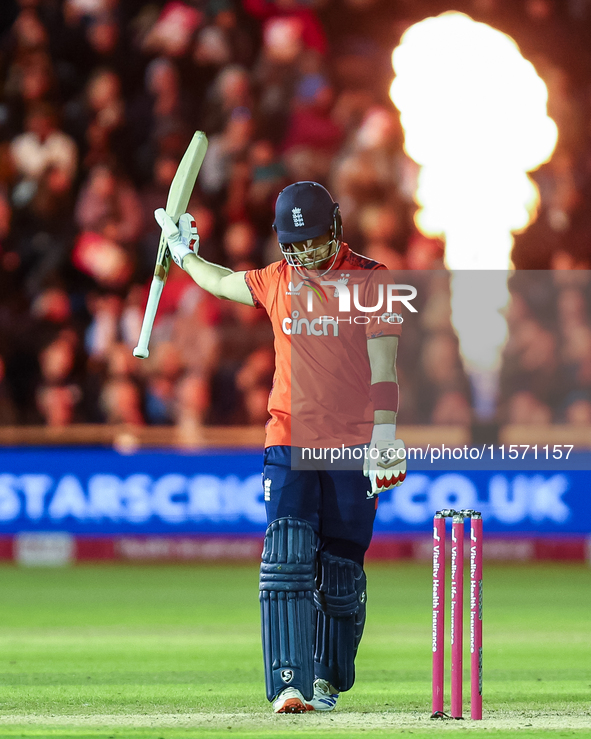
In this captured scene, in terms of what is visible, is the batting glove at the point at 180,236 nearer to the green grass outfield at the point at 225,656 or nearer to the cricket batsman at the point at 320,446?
the cricket batsman at the point at 320,446

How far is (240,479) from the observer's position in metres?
13.6

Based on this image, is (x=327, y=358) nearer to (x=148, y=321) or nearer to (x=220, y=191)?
(x=148, y=321)

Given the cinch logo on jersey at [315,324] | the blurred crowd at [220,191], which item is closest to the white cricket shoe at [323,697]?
the cinch logo on jersey at [315,324]

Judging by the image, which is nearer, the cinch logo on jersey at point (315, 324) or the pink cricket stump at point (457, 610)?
the pink cricket stump at point (457, 610)

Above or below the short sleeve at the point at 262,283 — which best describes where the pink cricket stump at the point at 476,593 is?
below

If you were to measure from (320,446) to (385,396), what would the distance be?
1.19 ft

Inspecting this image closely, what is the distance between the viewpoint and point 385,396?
20.0 ft

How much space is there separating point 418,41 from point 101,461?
6.26 meters

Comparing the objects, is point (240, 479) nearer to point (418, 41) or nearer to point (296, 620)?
point (418, 41)

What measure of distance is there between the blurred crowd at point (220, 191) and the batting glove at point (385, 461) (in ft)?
24.3

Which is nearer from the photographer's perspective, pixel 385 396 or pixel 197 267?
pixel 385 396

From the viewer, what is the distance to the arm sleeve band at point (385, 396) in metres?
6.07

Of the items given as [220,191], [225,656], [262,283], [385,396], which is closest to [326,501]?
[385,396]

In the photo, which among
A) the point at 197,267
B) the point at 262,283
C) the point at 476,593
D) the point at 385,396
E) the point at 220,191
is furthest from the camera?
the point at 220,191
